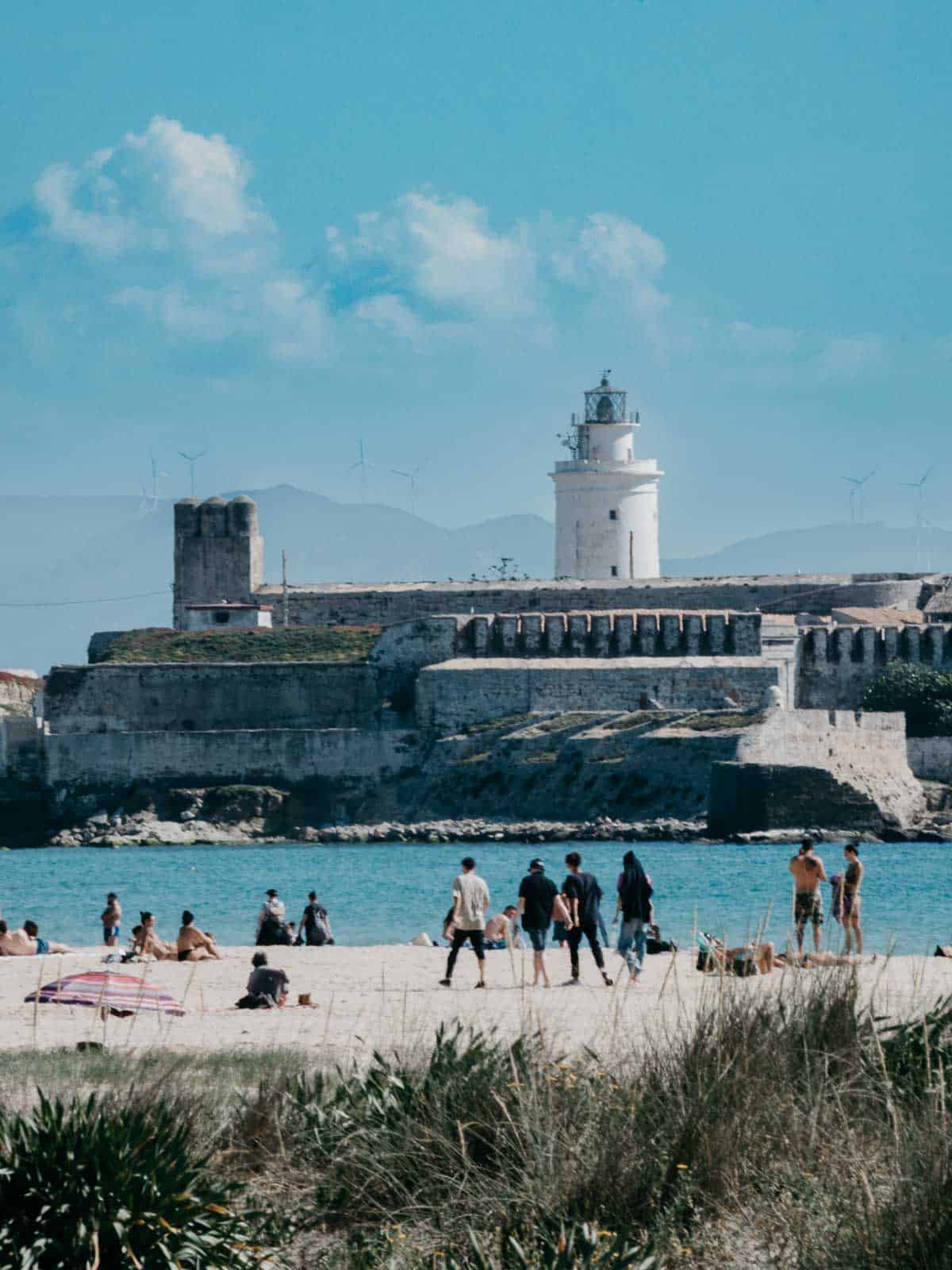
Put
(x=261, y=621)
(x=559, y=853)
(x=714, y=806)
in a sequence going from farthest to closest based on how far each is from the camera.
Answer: (x=261, y=621) → (x=714, y=806) → (x=559, y=853)

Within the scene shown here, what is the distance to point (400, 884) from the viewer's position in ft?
112

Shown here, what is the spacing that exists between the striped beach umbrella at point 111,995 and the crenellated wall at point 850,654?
3934 centimetres

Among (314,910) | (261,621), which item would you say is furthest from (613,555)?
(314,910)

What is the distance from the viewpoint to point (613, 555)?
64562 millimetres

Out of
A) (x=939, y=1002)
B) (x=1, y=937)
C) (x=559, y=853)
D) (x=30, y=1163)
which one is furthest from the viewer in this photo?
(x=559, y=853)

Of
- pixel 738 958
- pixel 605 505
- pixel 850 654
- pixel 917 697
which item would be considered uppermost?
pixel 605 505

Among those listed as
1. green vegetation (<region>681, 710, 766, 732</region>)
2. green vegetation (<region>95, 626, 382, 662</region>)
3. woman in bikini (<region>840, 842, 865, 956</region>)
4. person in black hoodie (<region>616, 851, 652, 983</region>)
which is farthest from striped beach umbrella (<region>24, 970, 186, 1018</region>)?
green vegetation (<region>95, 626, 382, 662</region>)

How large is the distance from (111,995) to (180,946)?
540 centimetres

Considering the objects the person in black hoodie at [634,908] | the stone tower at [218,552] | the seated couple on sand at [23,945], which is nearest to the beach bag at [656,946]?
the person in black hoodie at [634,908]

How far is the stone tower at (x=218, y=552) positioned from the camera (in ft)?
212

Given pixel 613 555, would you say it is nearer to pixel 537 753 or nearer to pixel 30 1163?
pixel 537 753

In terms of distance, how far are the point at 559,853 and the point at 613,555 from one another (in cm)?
2346

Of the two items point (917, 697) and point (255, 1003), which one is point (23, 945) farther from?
point (917, 697)

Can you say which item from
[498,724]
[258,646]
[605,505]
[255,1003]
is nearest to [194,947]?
[255,1003]
